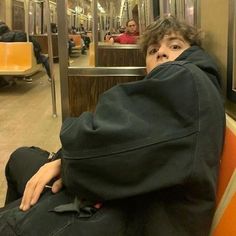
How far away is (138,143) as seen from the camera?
0.88 meters

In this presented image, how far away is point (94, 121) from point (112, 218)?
0.25 m

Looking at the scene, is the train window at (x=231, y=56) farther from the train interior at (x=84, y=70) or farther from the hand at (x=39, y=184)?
the hand at (x=39, y=184)

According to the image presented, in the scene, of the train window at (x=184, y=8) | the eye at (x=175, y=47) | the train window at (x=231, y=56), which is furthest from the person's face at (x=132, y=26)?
the train window at (x=231, y=56)

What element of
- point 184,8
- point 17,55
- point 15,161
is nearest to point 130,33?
point 17,55

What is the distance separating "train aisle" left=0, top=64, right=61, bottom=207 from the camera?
3.46 meters

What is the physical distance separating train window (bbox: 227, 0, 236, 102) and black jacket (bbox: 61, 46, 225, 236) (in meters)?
0.34

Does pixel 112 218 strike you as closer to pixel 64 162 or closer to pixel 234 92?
pixel 64 162

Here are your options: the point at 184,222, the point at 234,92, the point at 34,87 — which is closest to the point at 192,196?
the point at 184,222

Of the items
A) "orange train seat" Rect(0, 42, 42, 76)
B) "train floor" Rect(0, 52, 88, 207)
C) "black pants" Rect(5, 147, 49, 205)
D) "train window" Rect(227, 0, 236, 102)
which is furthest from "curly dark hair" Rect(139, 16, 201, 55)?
"orange train seat" Rect(0, 42, 42, 76)

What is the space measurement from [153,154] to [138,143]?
44 mm

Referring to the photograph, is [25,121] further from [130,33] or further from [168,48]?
[168,48]

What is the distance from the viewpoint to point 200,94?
3.02ft

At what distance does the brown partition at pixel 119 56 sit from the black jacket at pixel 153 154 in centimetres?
244

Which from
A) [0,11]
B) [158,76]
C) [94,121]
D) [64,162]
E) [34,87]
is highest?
[0,11]
